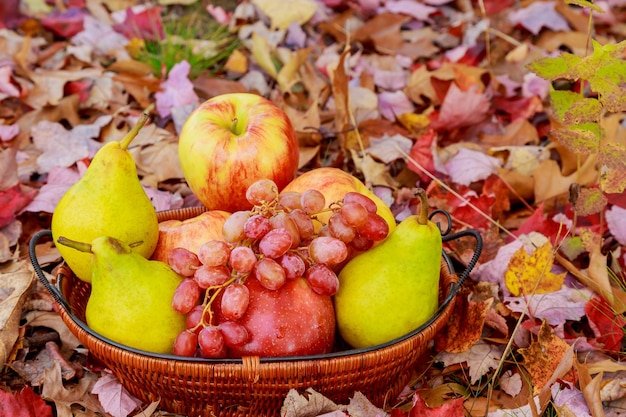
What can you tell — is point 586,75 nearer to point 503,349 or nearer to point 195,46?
point 503,349

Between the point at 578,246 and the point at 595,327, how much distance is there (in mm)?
291

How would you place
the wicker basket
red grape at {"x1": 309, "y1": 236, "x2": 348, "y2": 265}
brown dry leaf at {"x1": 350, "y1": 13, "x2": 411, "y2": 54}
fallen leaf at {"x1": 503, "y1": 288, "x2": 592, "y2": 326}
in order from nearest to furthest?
the wicker basket
red grape at {"x1": 309, "y1": 236, "x2": 348, "y2": 265}
fallen leaf at {"x1": 503, "y1": 288, "x2": 592, "y2": 326}
brown dry leaf at {"x1": 350, "y1": 13, "x2": 411, "y2": 54}

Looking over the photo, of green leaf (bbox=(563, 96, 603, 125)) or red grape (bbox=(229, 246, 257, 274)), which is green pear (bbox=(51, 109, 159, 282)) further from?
green leaf (bbox=(563, 96, 603, 125))

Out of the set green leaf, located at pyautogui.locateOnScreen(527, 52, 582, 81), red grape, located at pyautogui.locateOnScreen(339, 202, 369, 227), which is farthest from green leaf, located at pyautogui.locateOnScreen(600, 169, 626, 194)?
red grape, located at pyautogui.locateOnScreen(339, 202, 369, 227)

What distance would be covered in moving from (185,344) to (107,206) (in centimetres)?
36

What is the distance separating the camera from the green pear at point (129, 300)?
1438mm

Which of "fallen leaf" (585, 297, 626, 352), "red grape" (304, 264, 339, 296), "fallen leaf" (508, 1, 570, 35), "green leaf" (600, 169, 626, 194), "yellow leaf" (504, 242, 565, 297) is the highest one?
"red grape" (304, 264, 339, 296)

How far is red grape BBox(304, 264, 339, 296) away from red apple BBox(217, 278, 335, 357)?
1.0 inches

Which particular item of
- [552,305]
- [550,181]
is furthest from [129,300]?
[550,181]

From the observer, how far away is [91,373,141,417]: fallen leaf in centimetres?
158

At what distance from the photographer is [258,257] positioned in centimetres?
150

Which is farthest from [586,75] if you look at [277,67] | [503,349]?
[277,67]

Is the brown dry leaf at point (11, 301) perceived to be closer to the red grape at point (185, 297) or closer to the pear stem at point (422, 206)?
the red grape at point (185, 297)

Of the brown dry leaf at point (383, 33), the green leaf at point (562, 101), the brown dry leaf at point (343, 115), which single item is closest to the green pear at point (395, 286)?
the green leaf at point (562, 101)
